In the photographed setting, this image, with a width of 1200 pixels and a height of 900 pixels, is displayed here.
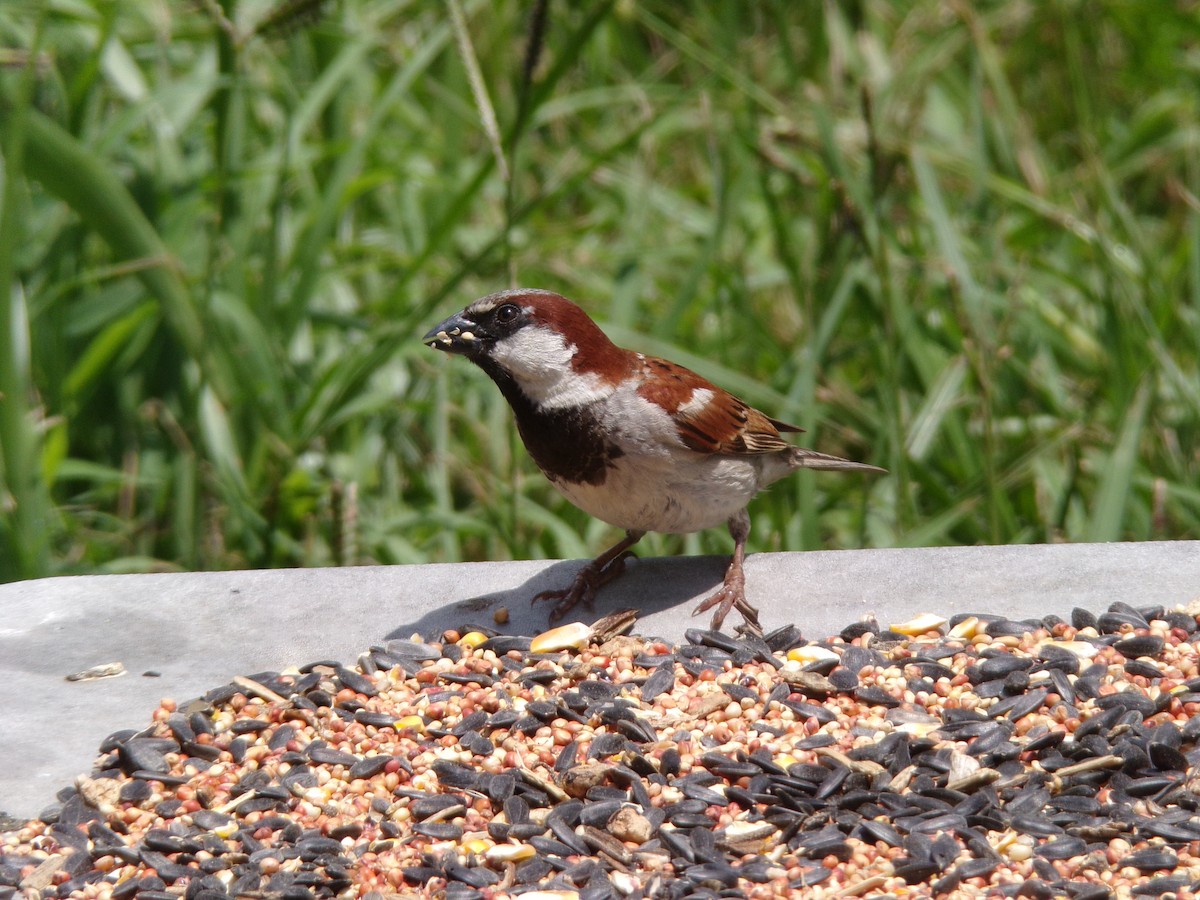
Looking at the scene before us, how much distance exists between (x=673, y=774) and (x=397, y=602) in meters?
0.83

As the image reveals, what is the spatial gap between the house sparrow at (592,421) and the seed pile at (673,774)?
14.6 inches

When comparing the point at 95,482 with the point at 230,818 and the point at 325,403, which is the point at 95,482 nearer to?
the point at 325,403

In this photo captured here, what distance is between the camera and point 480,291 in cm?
518

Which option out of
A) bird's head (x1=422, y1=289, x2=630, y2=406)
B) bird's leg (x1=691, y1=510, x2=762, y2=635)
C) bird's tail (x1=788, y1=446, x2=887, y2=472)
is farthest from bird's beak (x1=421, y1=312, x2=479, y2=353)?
bird's tail (x1=788, y1=446, x2=887, y2=472)

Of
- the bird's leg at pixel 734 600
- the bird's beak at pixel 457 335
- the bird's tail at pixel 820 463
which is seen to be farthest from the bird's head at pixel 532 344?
the bird's tail at pixel 820 463

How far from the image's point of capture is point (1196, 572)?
2.95m

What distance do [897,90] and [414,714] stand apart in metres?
3.88

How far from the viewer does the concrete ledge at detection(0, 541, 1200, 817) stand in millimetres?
2783

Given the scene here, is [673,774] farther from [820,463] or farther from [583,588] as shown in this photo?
[820,463]

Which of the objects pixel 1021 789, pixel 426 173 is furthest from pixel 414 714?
pixel 426 173

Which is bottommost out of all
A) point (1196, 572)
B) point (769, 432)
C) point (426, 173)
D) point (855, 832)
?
point (855, 832)

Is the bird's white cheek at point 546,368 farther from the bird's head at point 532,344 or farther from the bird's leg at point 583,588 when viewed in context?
the bird's leg at point 583,588

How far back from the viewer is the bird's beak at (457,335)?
9.97ft

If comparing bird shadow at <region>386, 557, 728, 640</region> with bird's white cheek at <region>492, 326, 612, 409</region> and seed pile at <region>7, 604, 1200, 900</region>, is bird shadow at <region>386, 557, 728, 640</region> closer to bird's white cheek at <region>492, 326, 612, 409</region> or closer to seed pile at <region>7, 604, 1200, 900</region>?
seed pile at <region>7, 604, 1200, 900</region>
